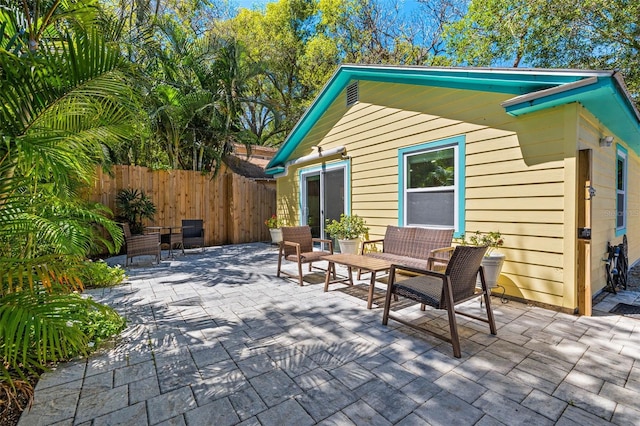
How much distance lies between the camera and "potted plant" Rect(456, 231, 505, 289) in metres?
3.68

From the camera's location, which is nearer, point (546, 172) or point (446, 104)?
point (546, 172)

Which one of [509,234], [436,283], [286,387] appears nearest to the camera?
[286,387]

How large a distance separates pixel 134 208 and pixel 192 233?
1470 millimetres

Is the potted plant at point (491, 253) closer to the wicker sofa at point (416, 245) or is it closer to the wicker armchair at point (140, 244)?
the wicker sofa at point (416, 245)

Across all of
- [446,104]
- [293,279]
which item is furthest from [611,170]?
[293,279]

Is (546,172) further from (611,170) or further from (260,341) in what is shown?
(260,341)

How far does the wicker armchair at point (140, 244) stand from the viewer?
584 cm

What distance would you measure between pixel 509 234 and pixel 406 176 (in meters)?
1.88

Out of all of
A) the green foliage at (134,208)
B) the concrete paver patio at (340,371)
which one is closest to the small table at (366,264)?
the concrete paver patio at (340,371)

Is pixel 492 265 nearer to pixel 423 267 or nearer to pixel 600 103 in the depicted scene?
pixel 423 267

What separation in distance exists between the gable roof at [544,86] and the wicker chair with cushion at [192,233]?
556cm

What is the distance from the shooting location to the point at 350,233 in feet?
19.5

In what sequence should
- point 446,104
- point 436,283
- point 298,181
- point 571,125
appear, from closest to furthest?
1. point 436,283
2. point 571,125
3. point 446,104
4. point 298,181

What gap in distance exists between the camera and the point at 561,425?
1.70 meters
